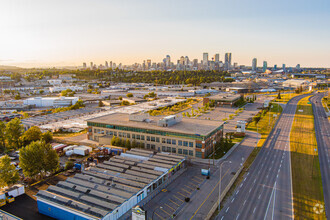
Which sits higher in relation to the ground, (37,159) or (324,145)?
(37,159)

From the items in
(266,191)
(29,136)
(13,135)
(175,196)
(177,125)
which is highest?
(177,125)

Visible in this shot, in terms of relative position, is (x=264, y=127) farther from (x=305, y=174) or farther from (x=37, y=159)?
(x=37, y=159)

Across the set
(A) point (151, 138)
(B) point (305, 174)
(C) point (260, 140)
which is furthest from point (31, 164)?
(C) point (260, 140)

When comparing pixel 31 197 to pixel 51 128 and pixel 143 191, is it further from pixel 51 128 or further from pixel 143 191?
pixel 51 128

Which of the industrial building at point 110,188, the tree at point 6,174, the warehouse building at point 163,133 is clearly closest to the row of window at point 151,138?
the warehouse building at point 163,133

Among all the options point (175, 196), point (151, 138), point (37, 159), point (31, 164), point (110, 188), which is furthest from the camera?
point (151, 138)

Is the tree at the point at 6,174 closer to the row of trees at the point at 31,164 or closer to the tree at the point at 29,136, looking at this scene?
the row of trees at the point at 31,164

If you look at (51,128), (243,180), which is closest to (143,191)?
(243,180)
